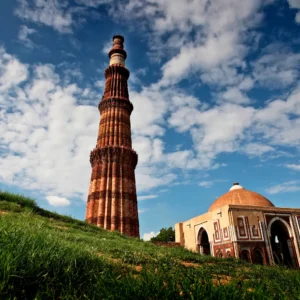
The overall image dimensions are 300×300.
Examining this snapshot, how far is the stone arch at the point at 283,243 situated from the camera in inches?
796

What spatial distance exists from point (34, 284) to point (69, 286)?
1.23 feet

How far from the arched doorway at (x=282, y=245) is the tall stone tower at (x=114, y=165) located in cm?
1106

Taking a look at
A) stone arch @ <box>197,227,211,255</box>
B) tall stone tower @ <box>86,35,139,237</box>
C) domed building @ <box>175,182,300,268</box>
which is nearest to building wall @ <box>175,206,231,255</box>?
domed building @ <box>175,182,300,268</box>

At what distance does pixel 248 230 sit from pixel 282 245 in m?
4.74

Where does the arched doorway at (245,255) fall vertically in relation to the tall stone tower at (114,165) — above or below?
below

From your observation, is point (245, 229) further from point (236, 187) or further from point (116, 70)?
point (116, 70)

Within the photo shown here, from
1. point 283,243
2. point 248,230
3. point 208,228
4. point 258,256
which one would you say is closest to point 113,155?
point 208,228

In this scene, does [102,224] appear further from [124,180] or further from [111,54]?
[111,54]

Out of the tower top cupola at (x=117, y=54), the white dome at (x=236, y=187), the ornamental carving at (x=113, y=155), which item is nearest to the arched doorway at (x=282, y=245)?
the white dome at (x=236, y=187)

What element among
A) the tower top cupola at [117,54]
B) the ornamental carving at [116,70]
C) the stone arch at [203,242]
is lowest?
the stone arch at [203,242]

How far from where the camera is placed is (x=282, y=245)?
21266 millimetres

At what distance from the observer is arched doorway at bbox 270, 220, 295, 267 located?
2036 cm

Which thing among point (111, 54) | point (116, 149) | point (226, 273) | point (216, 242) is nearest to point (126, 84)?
point (111, 54)

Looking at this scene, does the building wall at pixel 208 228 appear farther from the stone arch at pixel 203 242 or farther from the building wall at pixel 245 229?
the stone arch at pixel 203 242
